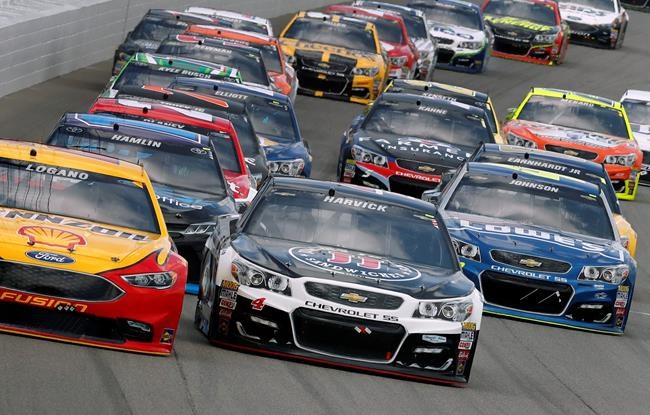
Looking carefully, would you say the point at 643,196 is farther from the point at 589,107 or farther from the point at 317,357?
the point at 317,357

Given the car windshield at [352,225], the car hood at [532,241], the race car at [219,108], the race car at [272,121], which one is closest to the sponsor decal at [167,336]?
the car windshield at [352,225]

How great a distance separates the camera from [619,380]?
520 inches

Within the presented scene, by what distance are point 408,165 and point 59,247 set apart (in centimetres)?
1011

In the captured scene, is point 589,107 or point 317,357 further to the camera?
point 589,107

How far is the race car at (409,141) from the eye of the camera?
21.0 metres

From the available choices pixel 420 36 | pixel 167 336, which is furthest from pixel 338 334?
pixel 420 36

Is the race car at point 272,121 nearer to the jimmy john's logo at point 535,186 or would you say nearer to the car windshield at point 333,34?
the jimmy john's logo at point 535,186

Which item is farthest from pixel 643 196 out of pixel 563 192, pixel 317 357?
pixel 317 357

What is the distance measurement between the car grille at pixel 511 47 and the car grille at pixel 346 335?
32814 mm

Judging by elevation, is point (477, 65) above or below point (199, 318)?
below

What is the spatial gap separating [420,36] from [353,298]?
2615 centimetres

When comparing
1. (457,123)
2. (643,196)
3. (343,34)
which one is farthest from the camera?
(343,34)

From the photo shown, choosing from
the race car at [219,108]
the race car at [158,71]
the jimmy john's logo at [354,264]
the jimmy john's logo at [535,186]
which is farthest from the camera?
the race car at [158,71]

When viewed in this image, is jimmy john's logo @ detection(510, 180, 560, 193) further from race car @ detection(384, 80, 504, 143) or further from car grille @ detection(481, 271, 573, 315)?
race car @ detection(384, 80, 504, 143)
